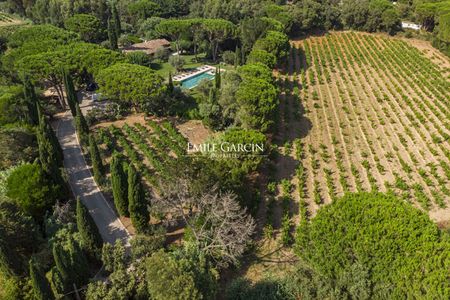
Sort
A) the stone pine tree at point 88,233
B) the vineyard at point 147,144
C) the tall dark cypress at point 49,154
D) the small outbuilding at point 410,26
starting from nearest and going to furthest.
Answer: the stone pine tree at point 88,233 < the tall dark cypress at point 49,154 < the vineyard at point 147,144 < the small outbuilding at point 410,26

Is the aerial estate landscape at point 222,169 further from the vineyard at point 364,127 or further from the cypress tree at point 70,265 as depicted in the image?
the vineyard at point 364,127

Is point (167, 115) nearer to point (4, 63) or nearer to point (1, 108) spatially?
point (1, 108)

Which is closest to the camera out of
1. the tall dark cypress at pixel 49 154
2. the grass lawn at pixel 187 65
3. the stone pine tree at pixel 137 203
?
the stone pine tree at pixel 137 203

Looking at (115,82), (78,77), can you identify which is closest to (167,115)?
(115,82)

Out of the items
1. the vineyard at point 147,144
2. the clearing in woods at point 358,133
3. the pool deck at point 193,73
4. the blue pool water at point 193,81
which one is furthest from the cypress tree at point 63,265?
the pool deck at point 193,73

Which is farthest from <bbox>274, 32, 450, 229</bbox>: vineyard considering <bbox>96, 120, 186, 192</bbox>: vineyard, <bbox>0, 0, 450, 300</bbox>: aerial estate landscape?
<bbox>96, 120, 186, 192</bbox>: vineyard

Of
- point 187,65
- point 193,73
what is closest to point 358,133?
point 193,73
